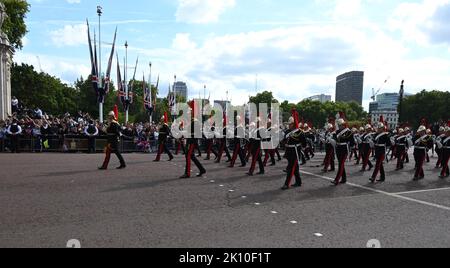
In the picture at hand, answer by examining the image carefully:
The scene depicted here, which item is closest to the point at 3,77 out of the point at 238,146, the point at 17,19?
the point at 17,19

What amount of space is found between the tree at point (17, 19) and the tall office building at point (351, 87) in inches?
3619

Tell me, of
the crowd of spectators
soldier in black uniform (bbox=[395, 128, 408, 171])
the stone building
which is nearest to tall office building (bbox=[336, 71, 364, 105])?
the stone building

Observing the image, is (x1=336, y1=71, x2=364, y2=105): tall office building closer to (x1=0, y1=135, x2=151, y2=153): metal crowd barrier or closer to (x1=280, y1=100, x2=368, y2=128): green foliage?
(x1=280, y1=100, x2=368, y2=128): green foliage

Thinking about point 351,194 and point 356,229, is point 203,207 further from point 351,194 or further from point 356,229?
point 351,194

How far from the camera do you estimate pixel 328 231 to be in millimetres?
6715

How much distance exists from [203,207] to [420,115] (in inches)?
3289

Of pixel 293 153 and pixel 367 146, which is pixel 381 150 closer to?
pixel 367 146

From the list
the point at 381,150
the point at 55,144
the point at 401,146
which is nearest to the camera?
the point at 381,150

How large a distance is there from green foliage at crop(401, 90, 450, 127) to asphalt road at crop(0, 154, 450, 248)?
A: 239ft

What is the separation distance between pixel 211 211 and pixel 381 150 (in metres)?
7.81

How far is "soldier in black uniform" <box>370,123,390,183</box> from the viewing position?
13.1 meters

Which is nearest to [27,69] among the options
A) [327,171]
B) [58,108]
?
[58,108]

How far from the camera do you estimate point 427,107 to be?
8069 cm

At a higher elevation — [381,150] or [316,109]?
[316,109]
